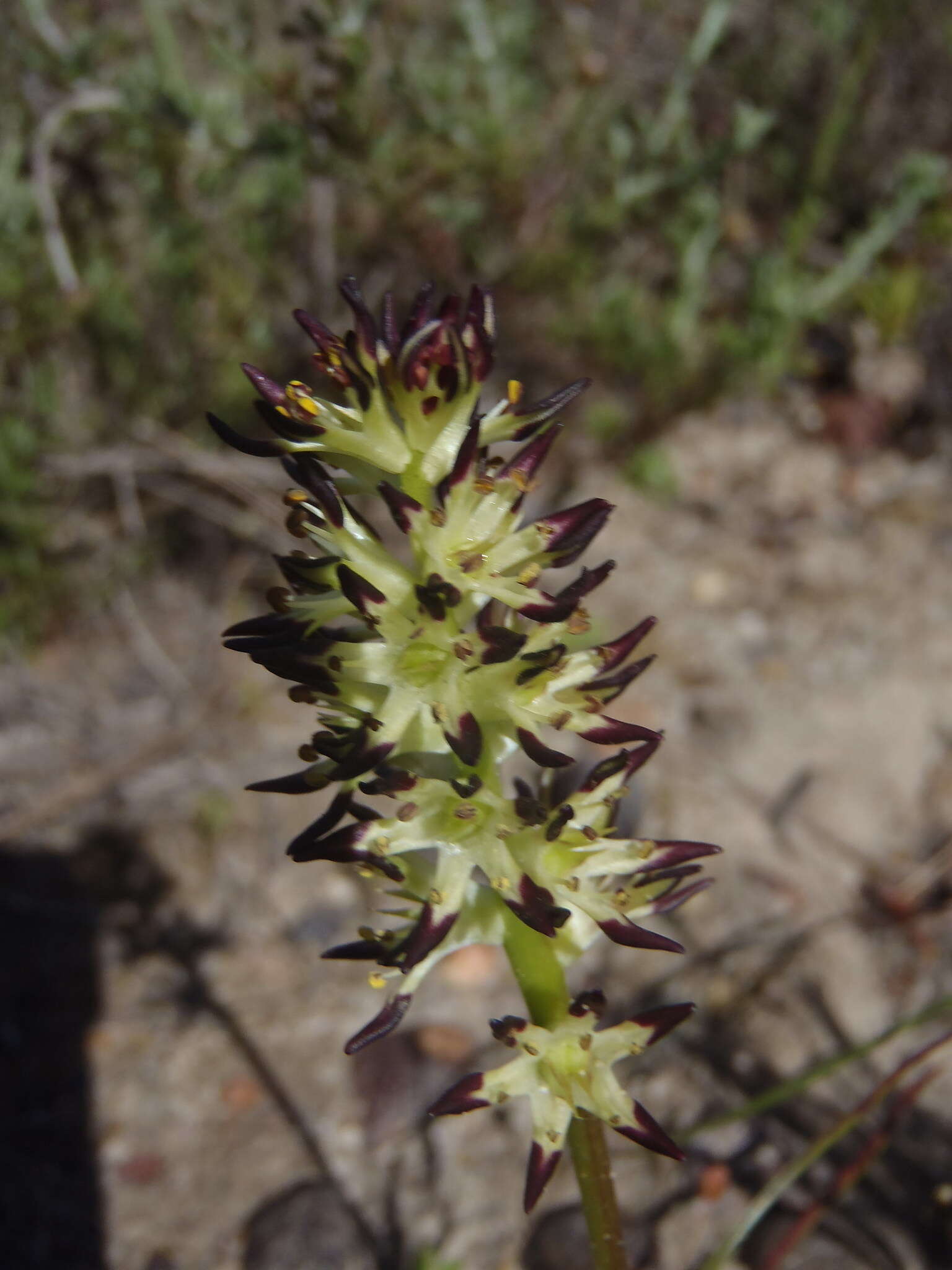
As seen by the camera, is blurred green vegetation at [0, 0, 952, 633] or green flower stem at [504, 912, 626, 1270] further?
blurred green vegetation at [0, 0, 952, 633]

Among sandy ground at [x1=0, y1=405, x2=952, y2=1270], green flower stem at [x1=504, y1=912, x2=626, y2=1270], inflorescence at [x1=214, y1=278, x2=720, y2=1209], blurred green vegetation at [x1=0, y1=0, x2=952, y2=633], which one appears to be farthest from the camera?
blurred green vegetation at [x1=0, y1=0, x2=952, y2=633]

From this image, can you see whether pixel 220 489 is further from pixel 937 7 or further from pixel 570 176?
pixel 937 7

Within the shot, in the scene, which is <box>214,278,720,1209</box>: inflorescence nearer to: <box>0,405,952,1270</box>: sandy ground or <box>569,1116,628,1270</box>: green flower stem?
<box>569,1116,628,1270</box>: green flower stem

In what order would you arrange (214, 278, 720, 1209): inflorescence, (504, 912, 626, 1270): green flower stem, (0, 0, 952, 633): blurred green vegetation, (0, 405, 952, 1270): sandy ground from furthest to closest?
(0, 0, 952, 633): blurred green vegetation < (0, 405, 952, 1270): sandy ground < (504, 912, 626, 1270): green flower stem < (214, 278, 720, 1209): inflorescence

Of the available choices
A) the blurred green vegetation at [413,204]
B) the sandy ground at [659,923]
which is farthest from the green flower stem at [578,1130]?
the blurred green vegetation at [413,204]

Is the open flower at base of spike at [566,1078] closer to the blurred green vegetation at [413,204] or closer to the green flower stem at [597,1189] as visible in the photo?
the green flower stem at [597,1189]

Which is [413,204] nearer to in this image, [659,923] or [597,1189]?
[659,923]

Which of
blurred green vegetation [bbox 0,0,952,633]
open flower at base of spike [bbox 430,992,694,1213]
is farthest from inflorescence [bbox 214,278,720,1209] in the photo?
blurred green vegetation [bbox 0,0,952,633]
